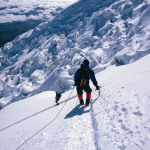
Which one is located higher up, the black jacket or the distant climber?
the black jacket

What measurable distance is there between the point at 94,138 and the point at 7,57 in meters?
55.7

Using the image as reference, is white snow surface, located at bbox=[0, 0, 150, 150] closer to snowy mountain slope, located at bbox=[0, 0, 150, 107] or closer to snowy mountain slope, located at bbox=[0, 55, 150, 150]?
snowy mountain slope, located at bbox=[0, 55, 150, 150]

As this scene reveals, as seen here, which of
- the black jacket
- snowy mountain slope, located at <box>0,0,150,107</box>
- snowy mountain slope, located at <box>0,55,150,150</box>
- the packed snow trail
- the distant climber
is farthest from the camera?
snowy mountain slope, located at <box>0,0,150,107</box>

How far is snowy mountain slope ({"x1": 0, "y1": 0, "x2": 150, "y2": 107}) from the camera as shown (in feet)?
80.3

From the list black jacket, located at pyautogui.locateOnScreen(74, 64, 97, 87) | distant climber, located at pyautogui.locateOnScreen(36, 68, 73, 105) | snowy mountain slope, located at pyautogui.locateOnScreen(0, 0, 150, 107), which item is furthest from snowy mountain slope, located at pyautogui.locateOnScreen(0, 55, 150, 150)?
distant climber, located at pyautogui.locateOnScreen(36, 68, 73, 105)

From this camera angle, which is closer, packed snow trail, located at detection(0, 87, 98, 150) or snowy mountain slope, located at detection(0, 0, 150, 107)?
packed snow trail, located at detection(0, 87, 98, 150)

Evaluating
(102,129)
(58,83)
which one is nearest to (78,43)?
(58,83)

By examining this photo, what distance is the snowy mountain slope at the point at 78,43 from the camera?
24.5 m

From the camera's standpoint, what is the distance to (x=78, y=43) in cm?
3853

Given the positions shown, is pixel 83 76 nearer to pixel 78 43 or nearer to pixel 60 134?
pixel 60 134

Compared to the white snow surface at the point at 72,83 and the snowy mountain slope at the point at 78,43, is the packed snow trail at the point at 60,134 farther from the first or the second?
the snowy mountain slope at the point at 78,43

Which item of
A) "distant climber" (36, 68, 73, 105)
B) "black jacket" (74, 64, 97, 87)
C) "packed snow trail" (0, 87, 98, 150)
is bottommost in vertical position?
"distant climber" (36, 68, 73, 105)

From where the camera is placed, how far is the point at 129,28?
27766 millimetres

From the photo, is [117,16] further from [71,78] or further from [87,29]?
[71,78]
